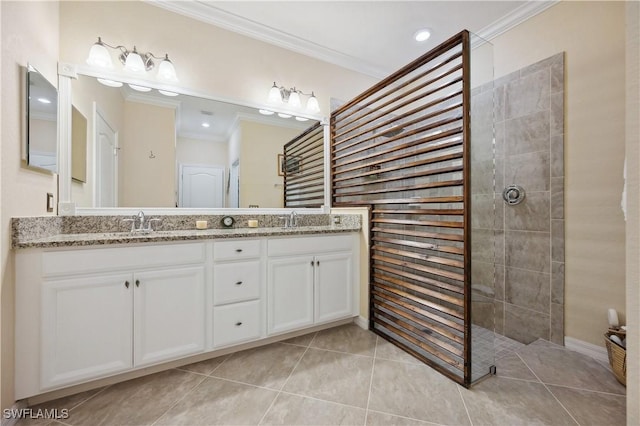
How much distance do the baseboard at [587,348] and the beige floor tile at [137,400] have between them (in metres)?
2.55

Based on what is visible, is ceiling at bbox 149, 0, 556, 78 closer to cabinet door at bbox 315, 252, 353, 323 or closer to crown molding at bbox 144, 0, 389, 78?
crown molding at bbox 144, 0, 389, 78

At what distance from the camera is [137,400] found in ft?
4.49

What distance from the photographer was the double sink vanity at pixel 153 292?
1.27 m

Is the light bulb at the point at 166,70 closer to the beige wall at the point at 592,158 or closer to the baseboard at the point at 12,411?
the baseboard at the point at 12,411

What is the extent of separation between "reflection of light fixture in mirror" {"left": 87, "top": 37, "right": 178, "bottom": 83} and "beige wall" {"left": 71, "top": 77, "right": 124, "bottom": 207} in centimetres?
14

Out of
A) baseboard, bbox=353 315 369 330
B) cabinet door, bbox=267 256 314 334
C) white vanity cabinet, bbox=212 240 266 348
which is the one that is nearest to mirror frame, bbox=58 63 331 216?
white vanity cabinet, bbox=212 240 266 348

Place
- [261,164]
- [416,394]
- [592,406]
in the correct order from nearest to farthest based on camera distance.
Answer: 1. [592,406]
2. [416,394]
3. [261,164]

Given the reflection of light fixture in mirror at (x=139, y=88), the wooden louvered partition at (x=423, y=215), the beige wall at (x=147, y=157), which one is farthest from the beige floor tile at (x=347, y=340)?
the reflection of light fixture in mirror at (x=139, y=88)

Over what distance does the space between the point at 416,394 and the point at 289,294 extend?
3.32 feet

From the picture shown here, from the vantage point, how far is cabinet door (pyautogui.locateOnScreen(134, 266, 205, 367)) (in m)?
1.47

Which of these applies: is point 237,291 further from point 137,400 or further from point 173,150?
point 173,150

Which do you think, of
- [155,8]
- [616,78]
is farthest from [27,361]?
[616,78]

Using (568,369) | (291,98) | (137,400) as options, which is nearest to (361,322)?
(568,369)

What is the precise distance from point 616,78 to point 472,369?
2054 millimetres
